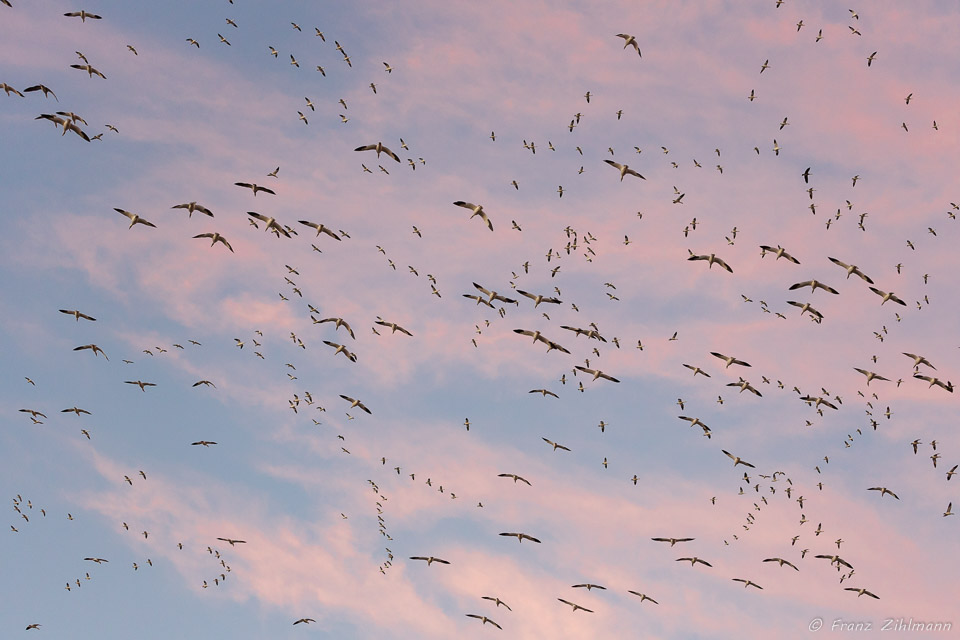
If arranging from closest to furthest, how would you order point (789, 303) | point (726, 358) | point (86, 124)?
point (86, 124) < point (789, 303) < point (726, 358)

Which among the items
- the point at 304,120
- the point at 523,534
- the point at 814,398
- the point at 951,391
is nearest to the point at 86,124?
the point at 304,120

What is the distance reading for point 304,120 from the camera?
77562 millimetres

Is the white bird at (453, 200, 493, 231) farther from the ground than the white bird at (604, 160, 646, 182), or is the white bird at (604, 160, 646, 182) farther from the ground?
the white bird at (604, 160, 646, 182)

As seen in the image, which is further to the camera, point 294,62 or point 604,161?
point 294,62

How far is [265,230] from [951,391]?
61113 mm

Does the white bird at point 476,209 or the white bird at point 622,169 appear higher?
the white bird at point 622,169

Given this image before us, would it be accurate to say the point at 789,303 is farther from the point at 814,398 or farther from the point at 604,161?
the point at 604,161

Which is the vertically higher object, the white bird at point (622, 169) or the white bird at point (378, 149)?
the white bird at point (622, 169)

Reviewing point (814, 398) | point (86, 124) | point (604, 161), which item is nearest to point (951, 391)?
point (814, 398)

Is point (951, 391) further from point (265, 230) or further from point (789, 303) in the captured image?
point (265, 230)

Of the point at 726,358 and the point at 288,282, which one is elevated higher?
the point at 726,358

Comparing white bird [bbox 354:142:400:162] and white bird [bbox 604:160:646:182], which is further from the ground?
white bird [bbox 604:160:646:182]


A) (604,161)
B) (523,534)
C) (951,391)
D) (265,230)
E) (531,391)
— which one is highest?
(604,161)

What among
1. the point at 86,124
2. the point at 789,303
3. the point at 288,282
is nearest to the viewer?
the point at 86,124
